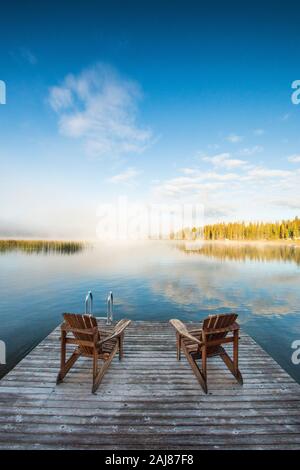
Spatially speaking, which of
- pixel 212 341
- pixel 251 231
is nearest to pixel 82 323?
pixel 212 341

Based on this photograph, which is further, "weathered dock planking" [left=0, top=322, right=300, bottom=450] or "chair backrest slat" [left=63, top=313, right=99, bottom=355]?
"chair backrest slat" [left=63, top=313, right=99, bottom=355]

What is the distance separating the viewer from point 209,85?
25156mm

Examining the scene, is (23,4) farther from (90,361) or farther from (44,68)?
(90,361)

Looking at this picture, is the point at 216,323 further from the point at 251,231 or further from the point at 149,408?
the point at 251,231

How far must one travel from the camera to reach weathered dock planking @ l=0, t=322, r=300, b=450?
9.39ft

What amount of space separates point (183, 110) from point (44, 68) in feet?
51.3

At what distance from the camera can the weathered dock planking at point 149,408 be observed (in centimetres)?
286

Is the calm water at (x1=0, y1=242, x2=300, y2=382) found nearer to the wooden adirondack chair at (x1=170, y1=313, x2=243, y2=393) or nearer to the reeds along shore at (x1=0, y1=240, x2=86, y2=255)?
the wooden adirondack chair at (x1=170, y1=313, x2=243, y2=393)

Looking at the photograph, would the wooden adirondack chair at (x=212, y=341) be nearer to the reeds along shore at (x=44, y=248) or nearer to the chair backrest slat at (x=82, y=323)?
the chair backrest slat at (x=82, y=323)

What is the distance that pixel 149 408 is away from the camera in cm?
346

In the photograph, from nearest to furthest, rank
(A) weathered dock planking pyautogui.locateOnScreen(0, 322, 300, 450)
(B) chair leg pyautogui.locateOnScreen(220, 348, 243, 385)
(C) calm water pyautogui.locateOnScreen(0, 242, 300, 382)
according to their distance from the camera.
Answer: (A) weathered dock planking pyautogui.locateOnScreen(0, 322, 300, 450)
(B) chair leg pyautogui.locateOnScreen(220, 348, 243, 385)
(C) calm water pyautogui.locateOnScreen(0, 242, 300, 382)

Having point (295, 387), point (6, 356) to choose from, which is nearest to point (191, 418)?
point (295, 387)

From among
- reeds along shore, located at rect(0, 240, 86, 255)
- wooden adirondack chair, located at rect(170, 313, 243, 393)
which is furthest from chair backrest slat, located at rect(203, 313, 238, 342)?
reeds along shore, located at rect(0, 240, 86, 255)

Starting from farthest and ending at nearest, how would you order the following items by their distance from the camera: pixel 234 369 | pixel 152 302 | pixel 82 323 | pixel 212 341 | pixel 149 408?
pixel 152 302 < pixel 234 369 < pixel 212 341 < pixel 82 323 < pixel 149 408
